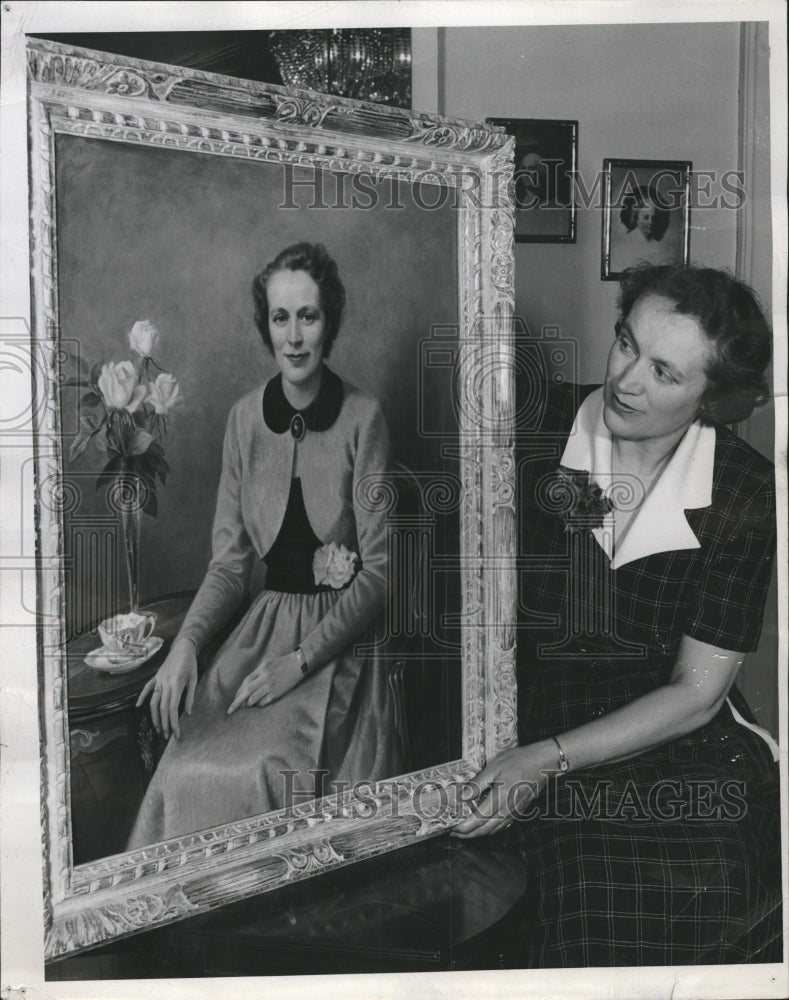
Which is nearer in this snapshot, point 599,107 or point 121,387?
point 121,387

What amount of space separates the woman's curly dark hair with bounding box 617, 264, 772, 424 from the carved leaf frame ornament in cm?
25

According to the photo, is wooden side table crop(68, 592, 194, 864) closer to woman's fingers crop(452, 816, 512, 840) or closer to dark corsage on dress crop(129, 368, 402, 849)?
dark corsage on dress crop(129, 368, 402, 849)

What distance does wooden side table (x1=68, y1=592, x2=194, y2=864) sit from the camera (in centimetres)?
146

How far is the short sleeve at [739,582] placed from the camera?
1554 mm

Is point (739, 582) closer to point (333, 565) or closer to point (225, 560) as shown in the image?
point (333, 565)

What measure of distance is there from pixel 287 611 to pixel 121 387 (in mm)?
474

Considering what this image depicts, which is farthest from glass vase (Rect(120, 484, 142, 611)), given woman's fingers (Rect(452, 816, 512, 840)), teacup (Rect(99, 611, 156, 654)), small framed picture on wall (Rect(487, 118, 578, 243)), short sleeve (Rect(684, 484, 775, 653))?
short sleeve (Rect(684, 484, 775, 653))

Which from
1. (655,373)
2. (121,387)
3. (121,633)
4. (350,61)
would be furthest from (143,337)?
(655,373)

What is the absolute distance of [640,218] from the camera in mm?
1545

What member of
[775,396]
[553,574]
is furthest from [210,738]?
[775,396]

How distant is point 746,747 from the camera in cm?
160

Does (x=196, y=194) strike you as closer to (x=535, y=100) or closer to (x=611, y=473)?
(x=535, y=100)

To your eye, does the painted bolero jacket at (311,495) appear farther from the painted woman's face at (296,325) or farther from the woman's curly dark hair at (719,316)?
the woman's curly dark hair at (719,316)

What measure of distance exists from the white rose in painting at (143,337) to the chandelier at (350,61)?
0.49 meters
